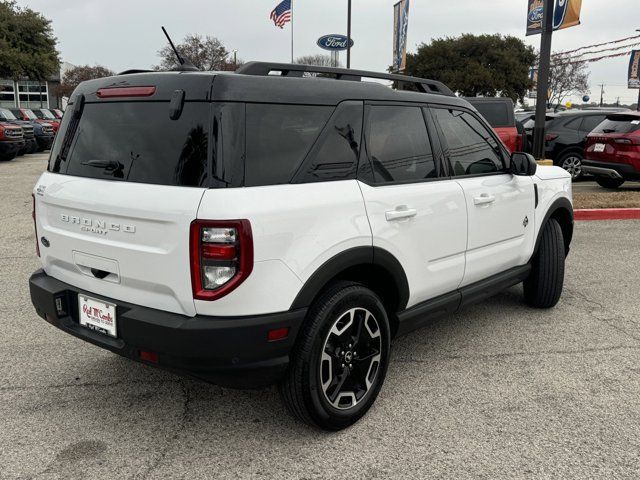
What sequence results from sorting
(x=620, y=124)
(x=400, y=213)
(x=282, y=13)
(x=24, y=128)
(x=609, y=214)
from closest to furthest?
(x=400, y=213) < (x=609, y=214) < (x=620, y=124) < (x=24, y=128) < (x=282, y=13)

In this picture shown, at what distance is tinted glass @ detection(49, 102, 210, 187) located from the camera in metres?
2.45

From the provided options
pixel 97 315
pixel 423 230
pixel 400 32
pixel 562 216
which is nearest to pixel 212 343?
pixel 97 315

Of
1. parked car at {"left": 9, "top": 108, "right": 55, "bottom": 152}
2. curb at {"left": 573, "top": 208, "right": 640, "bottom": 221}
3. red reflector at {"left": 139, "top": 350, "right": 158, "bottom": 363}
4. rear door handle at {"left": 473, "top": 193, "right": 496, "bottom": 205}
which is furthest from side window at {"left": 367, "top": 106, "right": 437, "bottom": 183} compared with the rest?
parked car at {"left": 9, "top": 108, "right": 55, "bottom": 152}

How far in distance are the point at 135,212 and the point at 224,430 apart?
48.1 inches

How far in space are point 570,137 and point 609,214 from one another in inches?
170

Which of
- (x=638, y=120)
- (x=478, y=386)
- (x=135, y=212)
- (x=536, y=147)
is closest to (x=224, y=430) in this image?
(x=135, y=212)

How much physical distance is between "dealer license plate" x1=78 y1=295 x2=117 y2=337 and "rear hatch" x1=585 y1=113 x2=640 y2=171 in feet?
33.4

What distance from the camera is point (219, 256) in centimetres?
234

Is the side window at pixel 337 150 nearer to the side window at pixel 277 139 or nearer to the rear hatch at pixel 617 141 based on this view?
the side window at pixel 277 139

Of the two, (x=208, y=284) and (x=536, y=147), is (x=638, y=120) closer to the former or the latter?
(x=536, y=147)

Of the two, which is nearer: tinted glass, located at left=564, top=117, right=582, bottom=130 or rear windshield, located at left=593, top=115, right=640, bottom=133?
rear windshield, located at left=593, top=115, right=640, bottom=133

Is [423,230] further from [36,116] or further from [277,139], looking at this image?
[36,116]

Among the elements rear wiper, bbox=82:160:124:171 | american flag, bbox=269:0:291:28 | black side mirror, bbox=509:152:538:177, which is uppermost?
american flag, bbox=269:0:291:28

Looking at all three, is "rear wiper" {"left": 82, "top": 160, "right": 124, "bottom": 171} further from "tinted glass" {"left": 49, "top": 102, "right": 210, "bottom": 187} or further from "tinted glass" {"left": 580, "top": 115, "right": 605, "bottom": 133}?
"tinted glass" {"left": 580, "top": 115, "right": 605, "bottom": 133}
